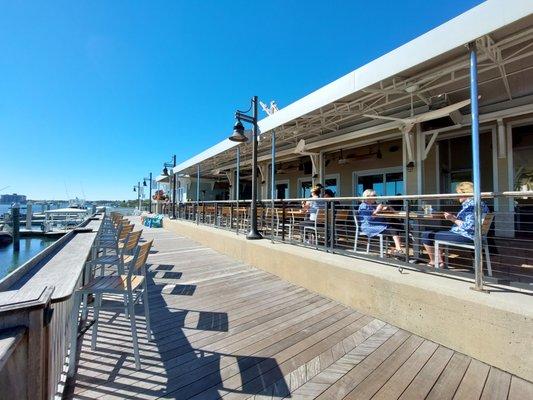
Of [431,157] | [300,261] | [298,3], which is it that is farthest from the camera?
[298,3]

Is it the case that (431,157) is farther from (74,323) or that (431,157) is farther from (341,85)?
(74,323)

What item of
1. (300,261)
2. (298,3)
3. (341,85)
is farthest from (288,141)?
(300,261)

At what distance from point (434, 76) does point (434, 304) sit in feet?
11.3

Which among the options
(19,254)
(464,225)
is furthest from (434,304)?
(19,254)

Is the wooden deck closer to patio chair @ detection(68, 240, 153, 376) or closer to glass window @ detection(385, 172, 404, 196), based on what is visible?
patio chair @ detection(68, 240, 153, 376)

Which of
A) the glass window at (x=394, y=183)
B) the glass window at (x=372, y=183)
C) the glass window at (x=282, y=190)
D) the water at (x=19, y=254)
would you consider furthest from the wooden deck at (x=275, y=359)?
the water at (x=19, y=254)

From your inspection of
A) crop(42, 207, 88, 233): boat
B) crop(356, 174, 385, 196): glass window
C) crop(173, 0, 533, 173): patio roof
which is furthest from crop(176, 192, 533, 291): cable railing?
crop(42, 207, 88, 233): boat

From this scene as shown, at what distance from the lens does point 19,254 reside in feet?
63.9

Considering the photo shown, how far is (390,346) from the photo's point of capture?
232cm

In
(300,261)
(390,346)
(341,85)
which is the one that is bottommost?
(390,346)

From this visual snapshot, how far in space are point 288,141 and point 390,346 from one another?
772 cm

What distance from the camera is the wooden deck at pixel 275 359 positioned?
177cm

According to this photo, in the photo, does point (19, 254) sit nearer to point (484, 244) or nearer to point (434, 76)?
point (434, 76)

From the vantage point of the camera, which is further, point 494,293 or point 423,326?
point 423,326
